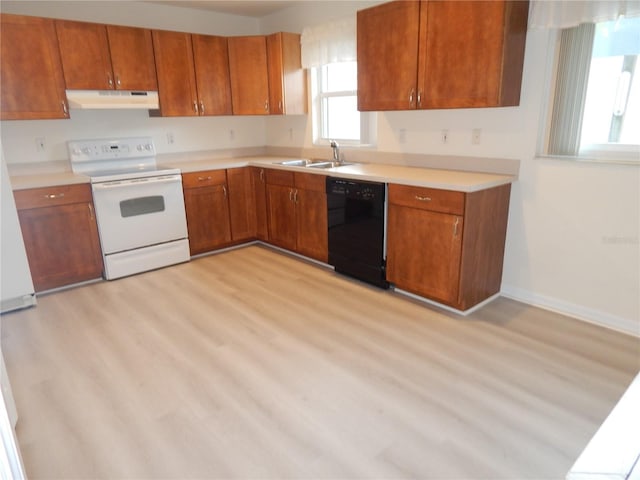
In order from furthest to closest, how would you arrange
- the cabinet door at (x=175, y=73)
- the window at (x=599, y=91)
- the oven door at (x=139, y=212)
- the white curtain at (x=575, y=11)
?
the cabinet door at (x=175, y=73), the oven door at (x=139, y=212), the window at (x=599, y=91), the white curtain at (x=575, y=11)

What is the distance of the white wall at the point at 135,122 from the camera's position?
3.47m

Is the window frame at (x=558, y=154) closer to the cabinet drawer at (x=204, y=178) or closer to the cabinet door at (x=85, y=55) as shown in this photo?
the cabinet drawer at (x=204, y=178)

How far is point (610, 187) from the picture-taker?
2.47 meters

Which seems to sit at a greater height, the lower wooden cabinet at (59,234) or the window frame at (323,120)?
the window frame at (323,120)

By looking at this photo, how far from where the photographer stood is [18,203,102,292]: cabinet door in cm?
318

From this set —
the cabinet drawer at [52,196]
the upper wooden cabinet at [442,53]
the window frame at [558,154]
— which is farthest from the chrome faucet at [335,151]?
the cabinet drawer at [52,196]

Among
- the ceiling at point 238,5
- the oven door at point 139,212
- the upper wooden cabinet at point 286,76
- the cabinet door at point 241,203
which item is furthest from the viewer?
the cabinet door at point 241,203

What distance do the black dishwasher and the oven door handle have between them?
1.41 meters

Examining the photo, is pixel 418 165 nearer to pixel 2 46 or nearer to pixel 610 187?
pixel 610 187

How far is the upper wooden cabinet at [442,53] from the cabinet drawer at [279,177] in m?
1.02

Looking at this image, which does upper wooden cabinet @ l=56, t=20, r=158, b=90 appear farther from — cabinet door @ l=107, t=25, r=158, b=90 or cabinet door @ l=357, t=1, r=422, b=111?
cabinet door @ l=357, t=1, r=422, b=111

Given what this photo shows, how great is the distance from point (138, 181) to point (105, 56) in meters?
1.05

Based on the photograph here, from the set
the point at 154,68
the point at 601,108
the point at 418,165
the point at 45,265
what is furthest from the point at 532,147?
the point at 45,265

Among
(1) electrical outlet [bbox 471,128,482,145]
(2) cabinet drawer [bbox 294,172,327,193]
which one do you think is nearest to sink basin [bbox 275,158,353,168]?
(2) cabinet drawer [bbox 294,172,327,193]
